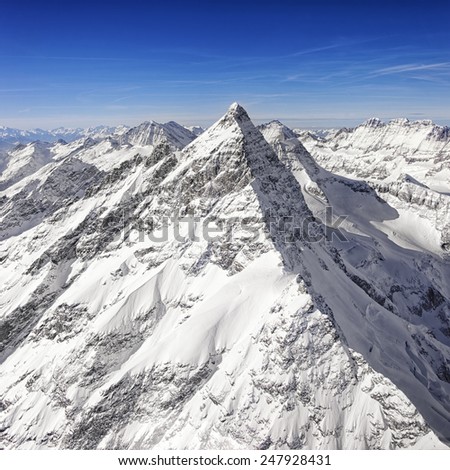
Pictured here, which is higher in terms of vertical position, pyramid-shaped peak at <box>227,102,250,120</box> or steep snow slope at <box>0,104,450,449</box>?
pyramid-shaped peak at <box>227,102,250,120</box>

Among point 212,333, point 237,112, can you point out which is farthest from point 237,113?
point 212,333

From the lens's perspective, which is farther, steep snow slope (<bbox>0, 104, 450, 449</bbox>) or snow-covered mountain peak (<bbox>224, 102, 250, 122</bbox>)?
snow-covered mountain peak (<bbox>224, 102, 250, 122</bbox>)

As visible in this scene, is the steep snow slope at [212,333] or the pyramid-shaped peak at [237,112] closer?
the steep snow slope at [212,333]

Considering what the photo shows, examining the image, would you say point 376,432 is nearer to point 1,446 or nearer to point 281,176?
point 281,176

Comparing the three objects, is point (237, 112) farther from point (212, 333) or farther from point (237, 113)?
point (212, 333)

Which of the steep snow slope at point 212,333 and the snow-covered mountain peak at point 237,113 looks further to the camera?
the snow-covered mountain peak at point 237,113

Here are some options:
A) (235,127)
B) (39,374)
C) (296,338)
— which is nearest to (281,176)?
(235,127)

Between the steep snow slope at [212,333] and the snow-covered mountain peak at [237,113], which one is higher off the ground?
the snow-covered mountain peak at [237,113]
